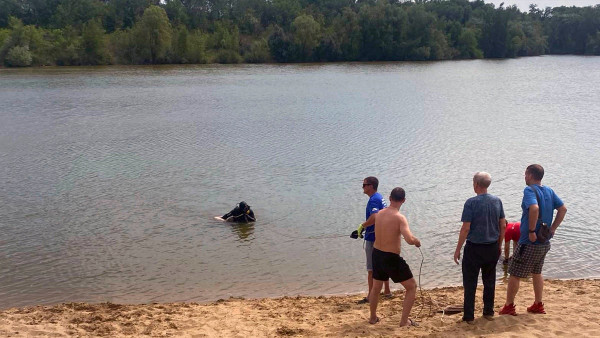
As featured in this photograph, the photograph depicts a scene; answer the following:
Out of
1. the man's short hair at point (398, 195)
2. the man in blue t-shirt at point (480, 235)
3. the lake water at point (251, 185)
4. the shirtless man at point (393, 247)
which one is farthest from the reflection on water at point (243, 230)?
the man in blue t-shirt at point (480, 235)

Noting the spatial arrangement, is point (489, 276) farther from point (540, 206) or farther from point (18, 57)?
point (18, 57)

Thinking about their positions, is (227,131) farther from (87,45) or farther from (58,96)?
(87,45)

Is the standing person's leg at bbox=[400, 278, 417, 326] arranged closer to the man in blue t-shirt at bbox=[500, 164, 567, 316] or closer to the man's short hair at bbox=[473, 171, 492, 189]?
the man in blue t-shirt at bbox=[500, 164, 567, 316]

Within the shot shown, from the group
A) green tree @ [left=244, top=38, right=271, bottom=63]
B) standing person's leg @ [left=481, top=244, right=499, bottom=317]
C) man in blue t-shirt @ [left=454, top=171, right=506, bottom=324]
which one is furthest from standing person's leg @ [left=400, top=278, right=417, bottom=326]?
green tree @ [left=244, top=38, right=271, bottom=63]

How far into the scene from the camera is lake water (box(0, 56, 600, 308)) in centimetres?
1084

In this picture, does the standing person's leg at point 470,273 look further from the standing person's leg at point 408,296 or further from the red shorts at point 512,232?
the red shorts at point 512,232

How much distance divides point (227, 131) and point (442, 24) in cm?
8563

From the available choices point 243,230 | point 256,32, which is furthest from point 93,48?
point 243,230

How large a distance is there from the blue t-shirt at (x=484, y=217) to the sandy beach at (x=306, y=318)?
106cm

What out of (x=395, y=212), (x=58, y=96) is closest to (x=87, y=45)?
(x=58, y=96)

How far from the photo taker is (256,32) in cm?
10606

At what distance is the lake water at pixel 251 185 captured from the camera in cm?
1084

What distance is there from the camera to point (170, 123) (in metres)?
30.8

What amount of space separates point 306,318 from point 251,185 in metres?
9.71
